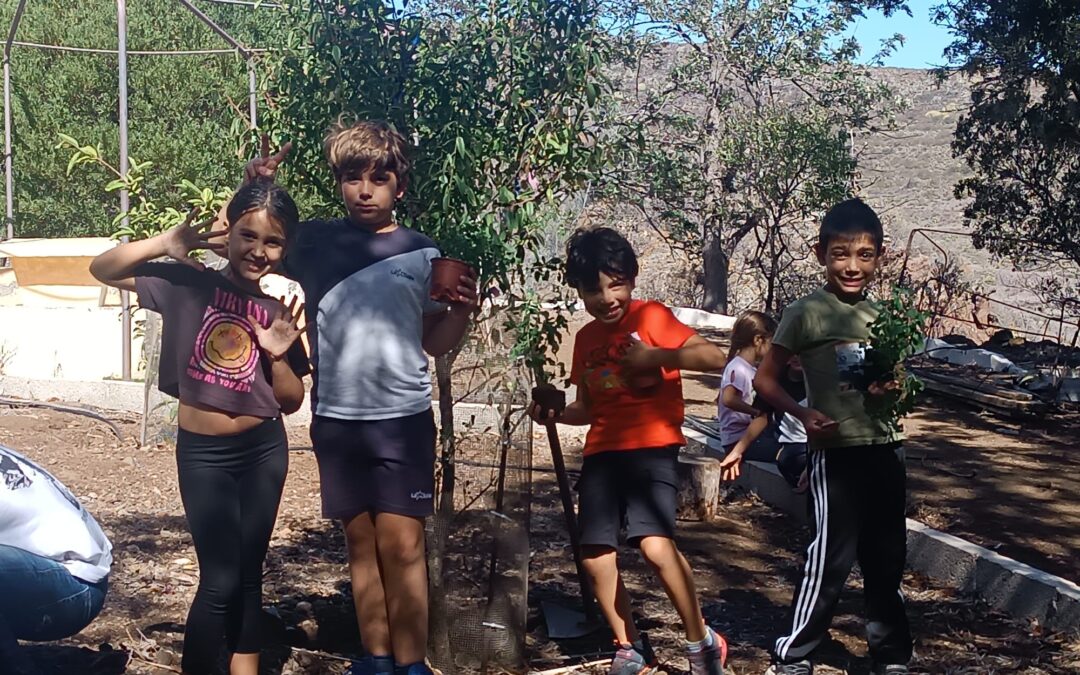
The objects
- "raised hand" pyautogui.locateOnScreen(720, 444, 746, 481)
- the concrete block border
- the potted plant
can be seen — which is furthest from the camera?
"raised hand" pyautogui.locateOnScreen(720, 444, 746, 481)

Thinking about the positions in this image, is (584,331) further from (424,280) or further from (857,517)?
(857,517)

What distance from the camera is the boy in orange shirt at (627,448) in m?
3.71

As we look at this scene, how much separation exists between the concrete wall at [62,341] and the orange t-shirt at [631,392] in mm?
8966

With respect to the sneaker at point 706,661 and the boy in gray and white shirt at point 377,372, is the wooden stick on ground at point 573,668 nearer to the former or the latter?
the sneaker at point 706,661

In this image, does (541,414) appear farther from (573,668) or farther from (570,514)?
(573,668)

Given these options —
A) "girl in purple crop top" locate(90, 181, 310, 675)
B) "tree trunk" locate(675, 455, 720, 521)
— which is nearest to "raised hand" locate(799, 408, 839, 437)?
"girl in purple crop top" locate(90, 181, 310, 675)

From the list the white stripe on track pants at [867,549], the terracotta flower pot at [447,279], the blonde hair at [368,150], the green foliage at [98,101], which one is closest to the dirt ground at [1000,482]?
the white stripe on track pants at [867,549]

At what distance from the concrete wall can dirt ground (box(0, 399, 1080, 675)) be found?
189 inches

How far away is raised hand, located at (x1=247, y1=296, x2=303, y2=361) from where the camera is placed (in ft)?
10.8

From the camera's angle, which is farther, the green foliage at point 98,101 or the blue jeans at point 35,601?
the green foliage at point 98,101

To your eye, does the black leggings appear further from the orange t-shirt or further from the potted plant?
the orange t-shirt

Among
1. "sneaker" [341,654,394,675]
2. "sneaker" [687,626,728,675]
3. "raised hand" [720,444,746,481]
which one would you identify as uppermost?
"raised hand" [720,444,746,481]

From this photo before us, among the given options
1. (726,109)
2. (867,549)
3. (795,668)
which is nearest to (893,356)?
(867,549)

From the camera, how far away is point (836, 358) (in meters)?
3.86
